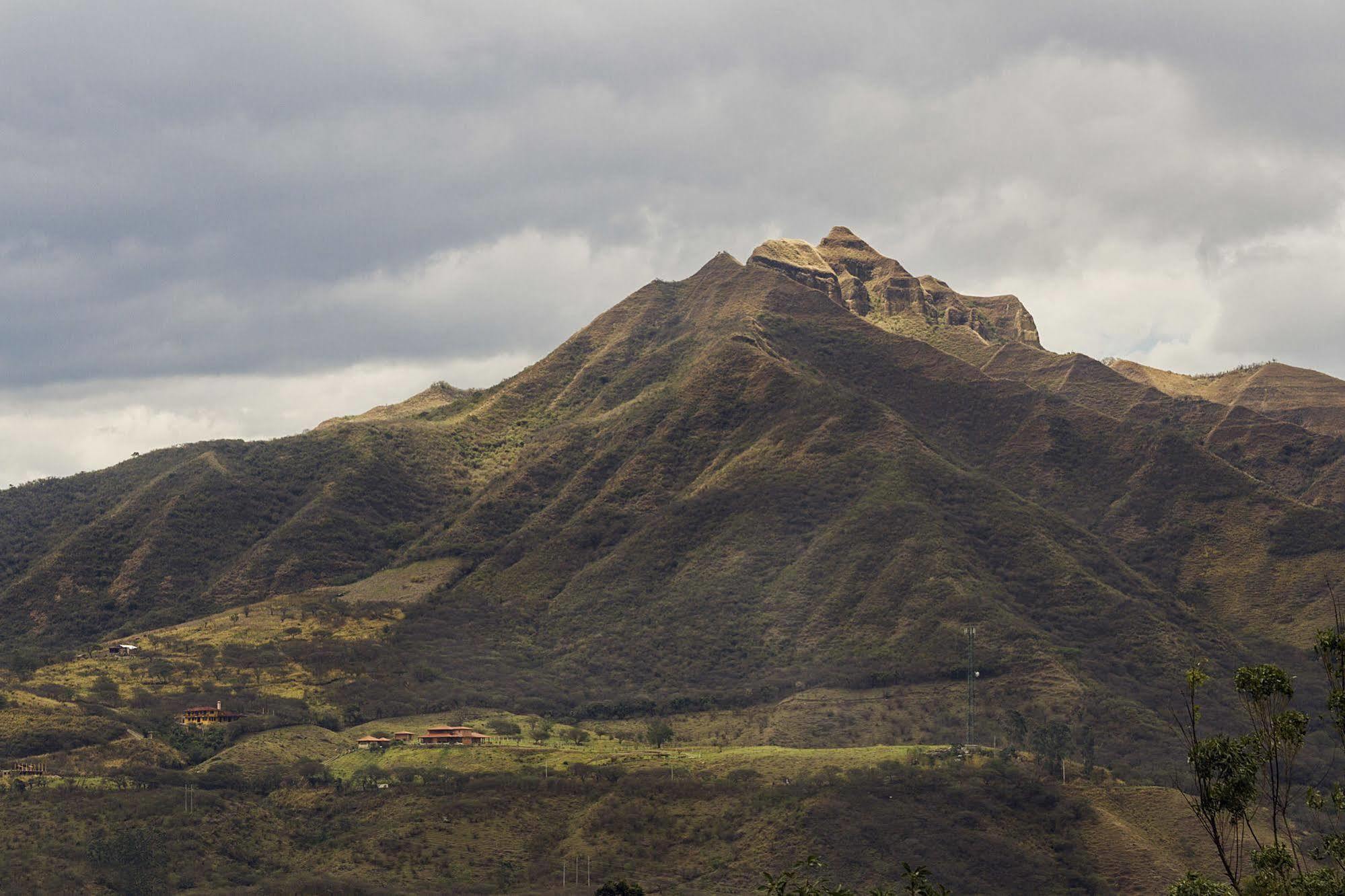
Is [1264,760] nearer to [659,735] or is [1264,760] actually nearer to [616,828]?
[616,828]

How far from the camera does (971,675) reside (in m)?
186

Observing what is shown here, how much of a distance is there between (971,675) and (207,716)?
335 feet

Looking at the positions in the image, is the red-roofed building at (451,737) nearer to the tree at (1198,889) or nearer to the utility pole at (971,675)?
the utility pole at (971,675)

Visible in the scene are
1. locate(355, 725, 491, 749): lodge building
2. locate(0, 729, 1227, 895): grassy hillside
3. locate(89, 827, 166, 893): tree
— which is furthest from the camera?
locate(355, 725, 491, 749): lodge building

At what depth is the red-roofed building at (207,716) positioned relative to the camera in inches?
7756

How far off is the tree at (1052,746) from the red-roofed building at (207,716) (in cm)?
10483

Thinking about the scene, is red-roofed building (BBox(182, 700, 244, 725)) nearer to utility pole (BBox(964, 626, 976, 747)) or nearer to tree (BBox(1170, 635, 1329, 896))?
utility pole (BBox(964, 626, 976, 747))

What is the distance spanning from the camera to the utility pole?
179 m

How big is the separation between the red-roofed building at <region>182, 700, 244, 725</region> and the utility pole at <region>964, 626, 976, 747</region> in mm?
96501

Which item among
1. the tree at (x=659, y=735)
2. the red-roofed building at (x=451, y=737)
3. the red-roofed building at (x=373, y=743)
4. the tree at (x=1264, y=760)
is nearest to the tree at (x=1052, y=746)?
the tree at (x=659, y=735)

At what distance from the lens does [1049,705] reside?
602 ft

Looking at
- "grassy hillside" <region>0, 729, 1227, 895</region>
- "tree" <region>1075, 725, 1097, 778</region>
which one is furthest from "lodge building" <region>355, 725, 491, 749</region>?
"tree" <region>1075, 725, 1097, 778</region>

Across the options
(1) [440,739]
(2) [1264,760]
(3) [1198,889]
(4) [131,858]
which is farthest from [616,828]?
(2) [1264,760]

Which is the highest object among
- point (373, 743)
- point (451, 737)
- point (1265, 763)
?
point (1265, 763)
